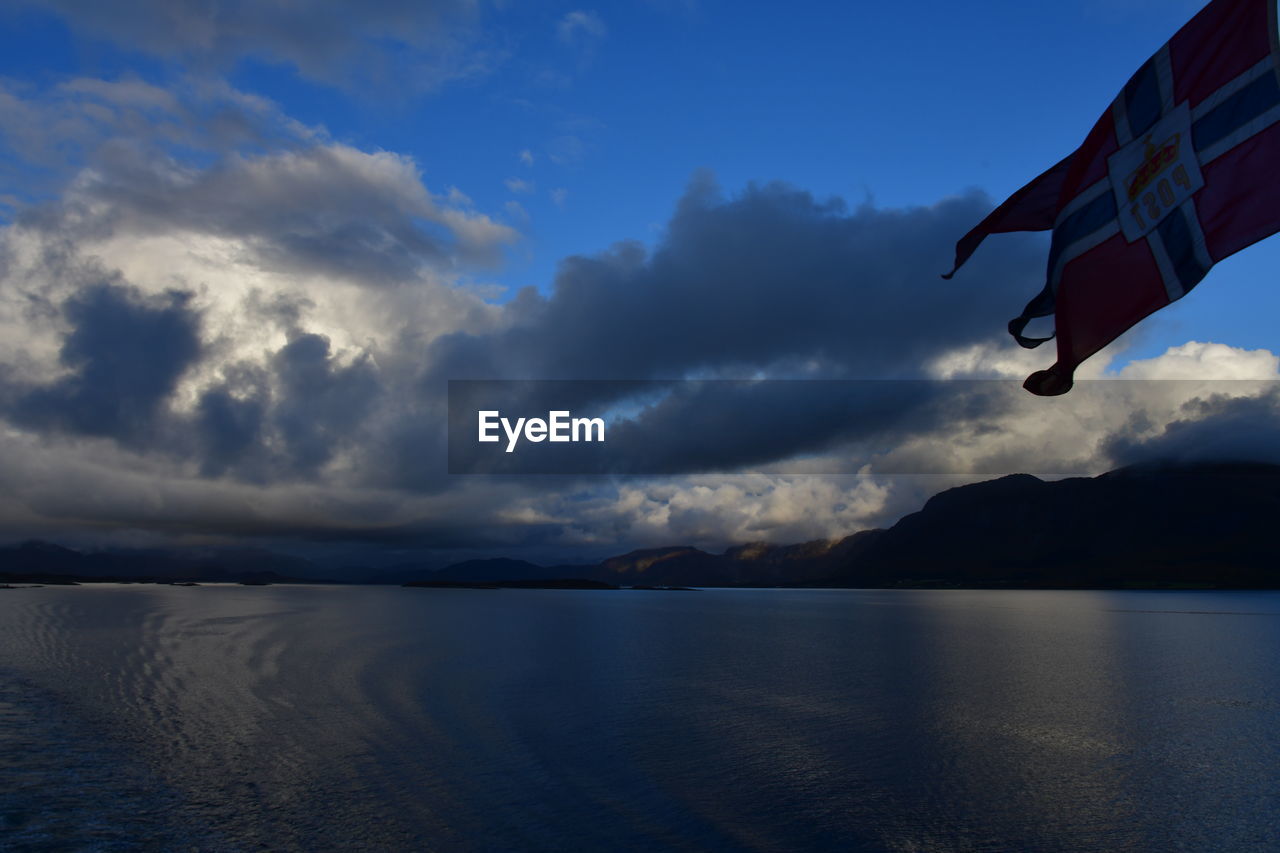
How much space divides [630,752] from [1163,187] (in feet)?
88.3

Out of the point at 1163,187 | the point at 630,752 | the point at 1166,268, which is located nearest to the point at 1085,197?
the point at 1163,187

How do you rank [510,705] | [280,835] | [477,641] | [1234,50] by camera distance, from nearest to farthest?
[1234,50], [280,835], [510,705], [477,641]

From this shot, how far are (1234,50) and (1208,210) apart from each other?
222cm

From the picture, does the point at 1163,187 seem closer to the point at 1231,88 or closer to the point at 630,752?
the point at 1231,88

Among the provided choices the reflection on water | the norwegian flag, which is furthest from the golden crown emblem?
the reflection on water

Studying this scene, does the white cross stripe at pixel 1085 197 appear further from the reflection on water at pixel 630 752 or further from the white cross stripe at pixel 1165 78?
the reflection on water at pixel 630 752

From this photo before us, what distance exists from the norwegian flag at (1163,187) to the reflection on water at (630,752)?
50.8ft

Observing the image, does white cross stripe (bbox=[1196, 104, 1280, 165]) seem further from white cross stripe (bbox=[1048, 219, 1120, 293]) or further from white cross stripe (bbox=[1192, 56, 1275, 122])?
white cross stripe (bbox=[1048, 219, 1120, 293])

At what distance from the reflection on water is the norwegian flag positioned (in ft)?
50.8

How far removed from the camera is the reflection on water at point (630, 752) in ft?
74.0

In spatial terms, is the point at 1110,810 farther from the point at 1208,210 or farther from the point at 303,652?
the point at 303,652

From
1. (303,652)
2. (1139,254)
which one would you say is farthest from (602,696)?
(1139,254)

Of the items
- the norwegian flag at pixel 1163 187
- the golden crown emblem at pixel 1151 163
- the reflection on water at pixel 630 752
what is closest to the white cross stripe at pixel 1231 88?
the norwegian flag at pixel 1163 187

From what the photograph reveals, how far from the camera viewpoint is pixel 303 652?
68.2 metres
